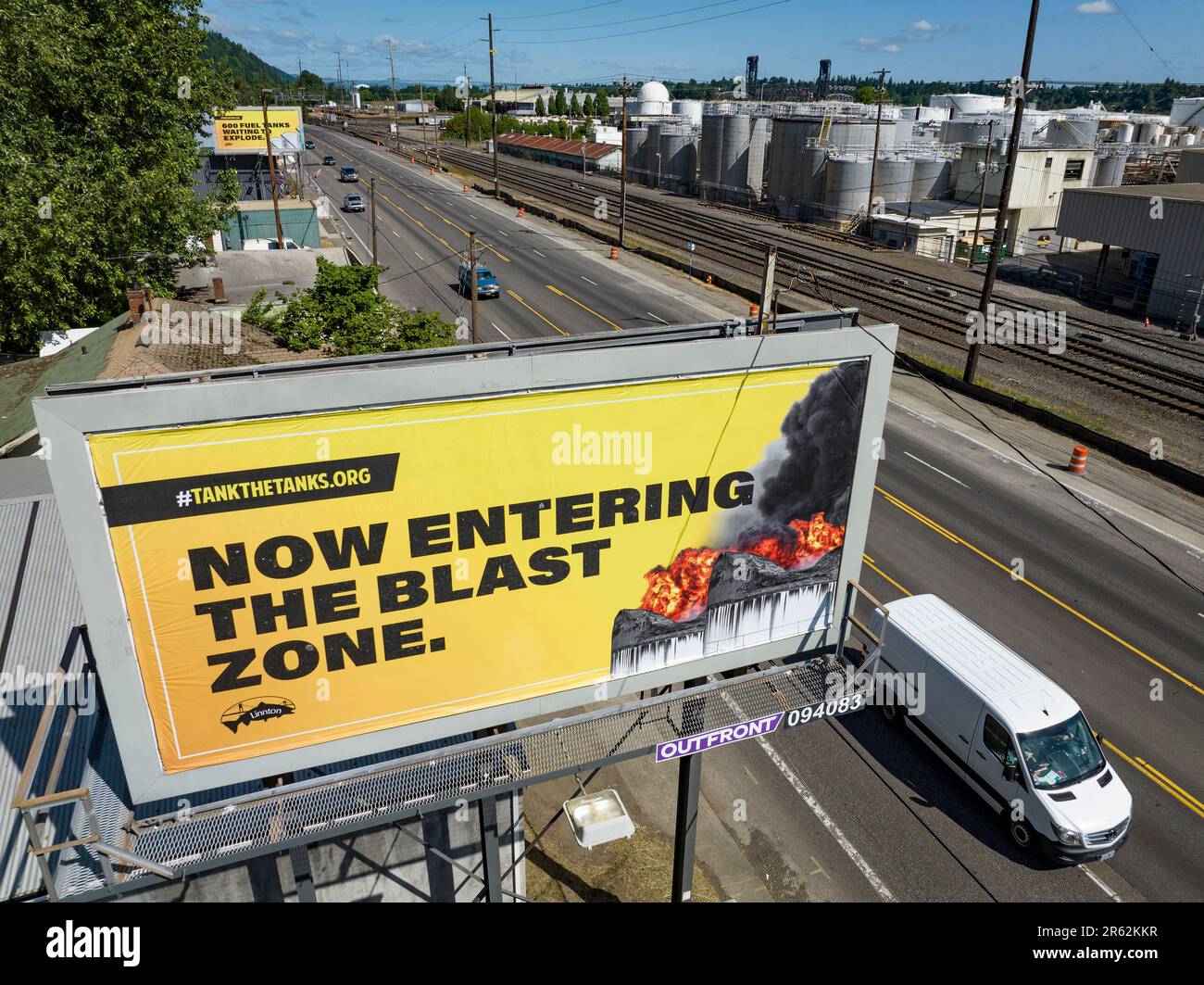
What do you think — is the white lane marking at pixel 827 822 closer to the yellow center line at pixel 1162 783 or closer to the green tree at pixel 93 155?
the yellow center line at pixel 1162 783

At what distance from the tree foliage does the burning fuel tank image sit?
73.4ft

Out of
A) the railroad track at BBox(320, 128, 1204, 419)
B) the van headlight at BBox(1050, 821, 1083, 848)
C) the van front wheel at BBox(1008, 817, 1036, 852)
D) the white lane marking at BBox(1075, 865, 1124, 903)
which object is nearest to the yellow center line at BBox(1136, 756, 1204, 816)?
the white lane marking at BBox(1075, 865, 1124, 903)

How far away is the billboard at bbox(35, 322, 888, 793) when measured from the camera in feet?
21.5

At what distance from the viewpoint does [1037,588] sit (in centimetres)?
1916

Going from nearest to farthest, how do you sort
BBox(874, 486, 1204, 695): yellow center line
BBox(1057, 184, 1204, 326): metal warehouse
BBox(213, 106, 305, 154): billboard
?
BBox(874, 486, 1204, 695): yellow center line → BBox(1057, 184, 1204, 326): metal warehouse → BBox(213, 106, 305, 154): billboard

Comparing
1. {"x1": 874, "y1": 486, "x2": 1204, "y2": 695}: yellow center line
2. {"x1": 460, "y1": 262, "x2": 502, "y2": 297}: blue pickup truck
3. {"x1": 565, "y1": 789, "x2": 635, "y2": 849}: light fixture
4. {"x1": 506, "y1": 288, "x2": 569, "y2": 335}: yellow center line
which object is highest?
{"x1": 460, "y1": 262, "x2": 502, "y2": 297}: blue pickup truck

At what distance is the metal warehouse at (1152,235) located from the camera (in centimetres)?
4072

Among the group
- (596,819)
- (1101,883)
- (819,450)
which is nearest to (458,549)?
(819,450)

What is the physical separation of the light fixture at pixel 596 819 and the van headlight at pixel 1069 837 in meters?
6.61

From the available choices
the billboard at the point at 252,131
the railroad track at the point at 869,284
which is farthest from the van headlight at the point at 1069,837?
the billboard at the point at 252,131

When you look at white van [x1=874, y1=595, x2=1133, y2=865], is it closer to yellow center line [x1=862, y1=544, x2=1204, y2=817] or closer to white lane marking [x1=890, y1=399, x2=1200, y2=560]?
yellow center line [x1=862, y1=544, x2=1204, y2=817]

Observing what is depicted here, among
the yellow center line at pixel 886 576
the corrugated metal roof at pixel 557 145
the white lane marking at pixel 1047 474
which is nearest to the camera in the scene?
the yellow center line at pixel 886 576

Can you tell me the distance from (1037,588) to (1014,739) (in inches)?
315
